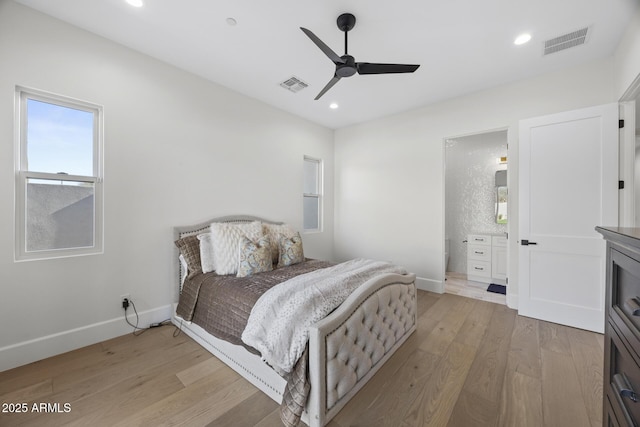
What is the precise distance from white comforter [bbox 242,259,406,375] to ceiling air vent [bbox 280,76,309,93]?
97.6 inches

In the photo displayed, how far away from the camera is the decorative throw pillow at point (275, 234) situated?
3.03 metres

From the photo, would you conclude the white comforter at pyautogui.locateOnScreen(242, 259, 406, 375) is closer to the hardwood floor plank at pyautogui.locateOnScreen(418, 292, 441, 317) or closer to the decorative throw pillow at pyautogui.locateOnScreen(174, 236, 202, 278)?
the decorative throw pillow at pyautogui.locateOnScreen(174, 236, 202, 278)

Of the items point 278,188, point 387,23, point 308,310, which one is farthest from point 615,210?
point 278,188

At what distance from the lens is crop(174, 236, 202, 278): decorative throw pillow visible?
105 inches

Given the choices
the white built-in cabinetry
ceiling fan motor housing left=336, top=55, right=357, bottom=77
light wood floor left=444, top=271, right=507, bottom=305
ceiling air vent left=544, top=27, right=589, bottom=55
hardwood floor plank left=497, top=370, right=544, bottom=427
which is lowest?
hardwood floor plank left=497, top=370, right=544, bottom=427

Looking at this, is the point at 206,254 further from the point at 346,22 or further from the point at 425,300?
the point at 425,300

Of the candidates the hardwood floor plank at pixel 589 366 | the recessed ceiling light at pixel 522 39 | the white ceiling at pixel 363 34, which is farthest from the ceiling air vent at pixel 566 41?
the hardwood floor plank at pixel 589 366

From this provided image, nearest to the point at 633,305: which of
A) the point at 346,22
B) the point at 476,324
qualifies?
the point at 476,324

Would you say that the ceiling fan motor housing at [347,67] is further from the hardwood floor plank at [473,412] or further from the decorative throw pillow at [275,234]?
the hardwood floor plank at [473,412]

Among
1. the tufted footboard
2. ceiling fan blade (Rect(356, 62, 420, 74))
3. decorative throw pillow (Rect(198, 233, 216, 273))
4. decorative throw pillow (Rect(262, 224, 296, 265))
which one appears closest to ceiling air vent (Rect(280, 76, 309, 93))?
ceiling fan blade (Rect(356, 62, 420, 74))

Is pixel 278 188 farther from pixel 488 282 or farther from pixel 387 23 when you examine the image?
pixel 488 282

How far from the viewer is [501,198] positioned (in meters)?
4.59

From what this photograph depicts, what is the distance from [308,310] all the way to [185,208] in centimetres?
215

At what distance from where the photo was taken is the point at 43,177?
7.09 ft
